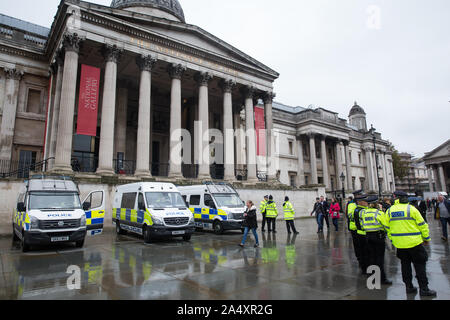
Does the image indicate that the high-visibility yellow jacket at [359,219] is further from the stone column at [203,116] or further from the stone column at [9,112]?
the stone column at [9,112]

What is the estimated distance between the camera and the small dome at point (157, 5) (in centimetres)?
2547

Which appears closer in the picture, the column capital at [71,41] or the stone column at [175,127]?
the column capital at [71,41]

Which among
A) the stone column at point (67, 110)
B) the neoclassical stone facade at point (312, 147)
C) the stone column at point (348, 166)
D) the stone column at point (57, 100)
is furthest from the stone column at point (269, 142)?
the stone column at point (348, 166)

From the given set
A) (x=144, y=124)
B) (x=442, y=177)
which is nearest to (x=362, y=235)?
(x=144, y=124)

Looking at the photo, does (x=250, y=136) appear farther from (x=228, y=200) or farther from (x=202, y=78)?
(x=228, y=200)

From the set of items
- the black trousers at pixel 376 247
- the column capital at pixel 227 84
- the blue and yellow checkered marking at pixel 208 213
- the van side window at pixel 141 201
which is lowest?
the black trousers at pixel 376 247

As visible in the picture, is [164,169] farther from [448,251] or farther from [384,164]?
[384,164]

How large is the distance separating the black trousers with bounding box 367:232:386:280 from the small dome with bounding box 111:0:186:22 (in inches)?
1068

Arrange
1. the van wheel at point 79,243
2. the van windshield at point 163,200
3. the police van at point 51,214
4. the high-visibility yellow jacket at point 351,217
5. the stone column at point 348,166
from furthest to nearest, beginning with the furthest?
1. the stone column at point 348,166
2. the van windshield at point 163,200
3. the van wheel at point 79,243
4. the police van at point 51,214
5. the high-visibility yellow jacket at point 351,217

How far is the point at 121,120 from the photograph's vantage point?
22.9m

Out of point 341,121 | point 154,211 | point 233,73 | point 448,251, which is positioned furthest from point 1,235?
point 341,121

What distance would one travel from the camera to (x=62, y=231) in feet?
29.1

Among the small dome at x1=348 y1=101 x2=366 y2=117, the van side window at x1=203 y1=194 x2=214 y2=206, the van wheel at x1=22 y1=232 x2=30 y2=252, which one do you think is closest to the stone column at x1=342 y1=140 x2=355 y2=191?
the small dome at x1=348 y1=101 x2=366 y2=117

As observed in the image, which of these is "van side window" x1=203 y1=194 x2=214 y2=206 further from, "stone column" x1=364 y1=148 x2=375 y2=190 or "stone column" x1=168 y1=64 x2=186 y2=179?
"stone column" x1=364 y1=148 x2=375 y2=190
